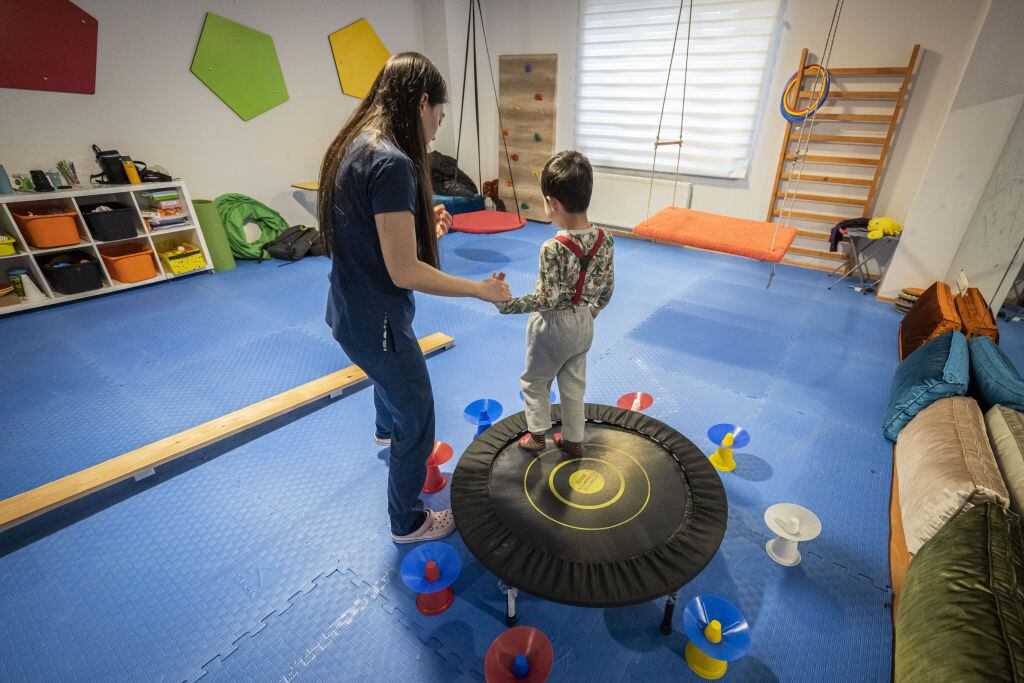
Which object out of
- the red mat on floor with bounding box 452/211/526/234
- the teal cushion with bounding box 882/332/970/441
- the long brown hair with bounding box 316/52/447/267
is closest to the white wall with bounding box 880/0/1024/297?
the teal cushion with bounding box 882/332/970/441

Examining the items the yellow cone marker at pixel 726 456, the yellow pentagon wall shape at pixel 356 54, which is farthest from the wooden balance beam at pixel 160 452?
the yellow pentagon wall shape at pixel 356 54

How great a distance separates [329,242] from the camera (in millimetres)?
1312

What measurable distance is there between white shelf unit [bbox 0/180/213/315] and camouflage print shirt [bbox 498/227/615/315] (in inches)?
164

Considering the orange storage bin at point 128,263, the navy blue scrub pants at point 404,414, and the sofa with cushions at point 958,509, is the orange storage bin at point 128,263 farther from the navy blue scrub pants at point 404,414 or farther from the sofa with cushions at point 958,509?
the sofa with cushions at point 958,509

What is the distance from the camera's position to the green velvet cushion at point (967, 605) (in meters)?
1.02

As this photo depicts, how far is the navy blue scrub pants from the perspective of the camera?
55.4 inches

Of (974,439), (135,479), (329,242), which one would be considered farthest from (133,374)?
(974,439)

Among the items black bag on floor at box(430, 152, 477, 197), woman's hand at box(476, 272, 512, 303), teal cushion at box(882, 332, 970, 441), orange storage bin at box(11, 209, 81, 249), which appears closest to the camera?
woman's hand at box(476, 272, 512, 303)

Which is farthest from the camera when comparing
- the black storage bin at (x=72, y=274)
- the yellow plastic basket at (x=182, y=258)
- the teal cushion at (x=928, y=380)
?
the yellow plastic basket at (x=182, y=258)

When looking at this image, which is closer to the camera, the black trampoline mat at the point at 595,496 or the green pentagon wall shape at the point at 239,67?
the black trampoline mat at the point at 595,496

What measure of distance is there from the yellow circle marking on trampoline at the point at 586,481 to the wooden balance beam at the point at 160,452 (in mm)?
1487

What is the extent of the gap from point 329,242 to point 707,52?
5032 millimetres

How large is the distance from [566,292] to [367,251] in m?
0.69

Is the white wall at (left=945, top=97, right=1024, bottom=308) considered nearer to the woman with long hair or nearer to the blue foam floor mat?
the blue foam floor mat
